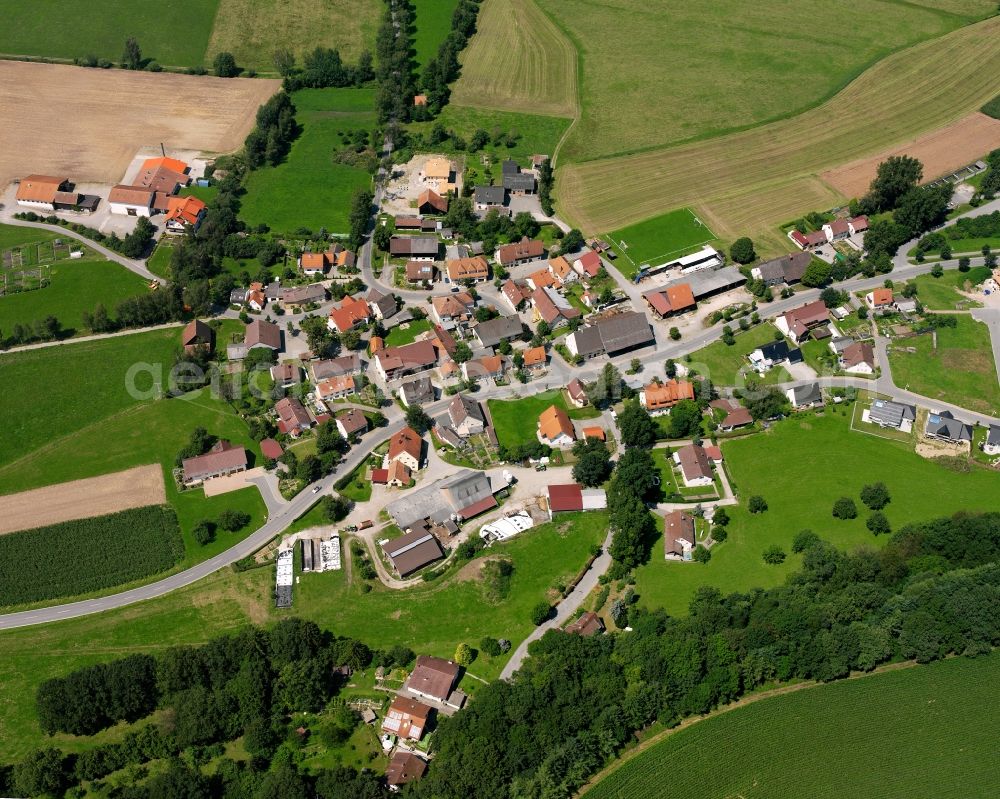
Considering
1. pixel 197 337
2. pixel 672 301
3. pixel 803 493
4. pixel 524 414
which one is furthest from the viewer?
pixel 672 301

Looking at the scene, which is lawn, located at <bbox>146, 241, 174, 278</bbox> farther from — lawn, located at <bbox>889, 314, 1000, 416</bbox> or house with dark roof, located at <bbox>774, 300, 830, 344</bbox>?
lawn, located at <bbox>889, 314, 1000, 416</bbox>

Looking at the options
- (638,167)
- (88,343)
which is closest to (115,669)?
(88,343)

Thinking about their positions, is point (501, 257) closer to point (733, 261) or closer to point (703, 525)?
point (733, 261)

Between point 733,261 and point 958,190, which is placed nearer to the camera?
point 733,261

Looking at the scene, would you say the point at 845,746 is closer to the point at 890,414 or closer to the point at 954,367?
the point at 890,414

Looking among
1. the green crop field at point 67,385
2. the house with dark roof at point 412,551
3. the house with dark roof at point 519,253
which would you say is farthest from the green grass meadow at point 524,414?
the green crop field at point 67,385

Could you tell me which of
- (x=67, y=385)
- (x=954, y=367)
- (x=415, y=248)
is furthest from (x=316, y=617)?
(x=954, y=367)
